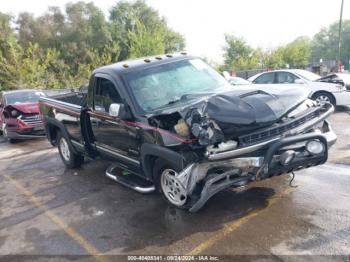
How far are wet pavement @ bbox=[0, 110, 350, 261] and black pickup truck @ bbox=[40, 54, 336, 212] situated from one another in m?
0.35

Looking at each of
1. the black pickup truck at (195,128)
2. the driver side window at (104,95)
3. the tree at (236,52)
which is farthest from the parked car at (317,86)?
the tree at (236,52)

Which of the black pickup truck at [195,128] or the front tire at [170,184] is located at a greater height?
the black pickup truck at [195,128]

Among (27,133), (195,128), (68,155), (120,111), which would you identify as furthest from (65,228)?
(27,133)

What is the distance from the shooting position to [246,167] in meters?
4.30

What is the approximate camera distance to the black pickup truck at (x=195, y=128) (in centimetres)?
424

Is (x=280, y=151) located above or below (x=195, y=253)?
above

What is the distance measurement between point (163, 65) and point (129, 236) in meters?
2.57

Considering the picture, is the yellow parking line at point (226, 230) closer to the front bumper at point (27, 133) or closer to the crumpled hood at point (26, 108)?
the front bumper at point (27, 133)

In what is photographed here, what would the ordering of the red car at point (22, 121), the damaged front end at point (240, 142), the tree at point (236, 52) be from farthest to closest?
the tree at point (236, 52)
the red car at point (22, 121)
the damaged front end at point (240, 142)

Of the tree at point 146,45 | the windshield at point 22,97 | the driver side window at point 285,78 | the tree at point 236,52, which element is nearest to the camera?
the driver side window at point 285,78

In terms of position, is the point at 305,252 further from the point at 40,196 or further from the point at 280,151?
the point at 40,196

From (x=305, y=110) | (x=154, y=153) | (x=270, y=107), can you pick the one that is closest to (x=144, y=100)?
(x=154, y=153)

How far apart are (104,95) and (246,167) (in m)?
2.62

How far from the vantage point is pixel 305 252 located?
12.2 ft
